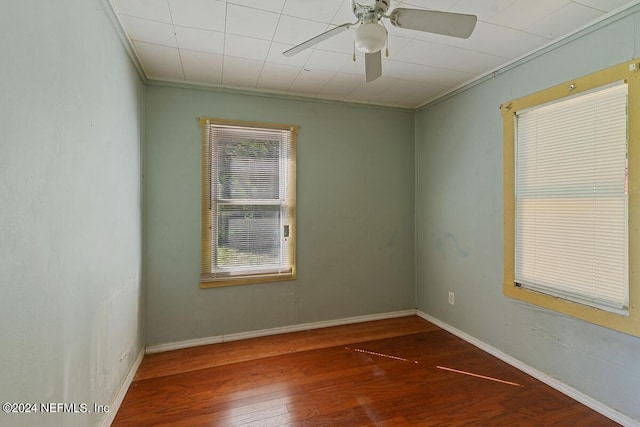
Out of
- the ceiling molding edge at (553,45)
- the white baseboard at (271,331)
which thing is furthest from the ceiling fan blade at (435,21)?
the white baseboard at (271,331)

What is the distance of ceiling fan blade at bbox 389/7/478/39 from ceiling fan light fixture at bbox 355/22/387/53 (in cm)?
8

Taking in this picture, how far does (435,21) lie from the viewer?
138cm

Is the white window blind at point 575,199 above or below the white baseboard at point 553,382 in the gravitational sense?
above

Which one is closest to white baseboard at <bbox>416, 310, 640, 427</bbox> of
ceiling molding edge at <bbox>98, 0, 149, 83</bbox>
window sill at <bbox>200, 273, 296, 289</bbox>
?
window sill at <bbox>200, 273, 296, 289</bbox>

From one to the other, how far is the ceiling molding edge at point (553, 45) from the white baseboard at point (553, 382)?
2357 millimetres

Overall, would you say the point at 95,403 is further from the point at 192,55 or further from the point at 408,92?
the point at 408,92

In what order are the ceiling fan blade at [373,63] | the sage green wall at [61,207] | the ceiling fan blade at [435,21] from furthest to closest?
the ceiling fan blade at [373,63]
the ceiling fan blade at [435,21]
the sage green wall at [61,207]

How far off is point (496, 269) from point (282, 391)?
202 centimetres

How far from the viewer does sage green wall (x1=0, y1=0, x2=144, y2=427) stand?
0.92m

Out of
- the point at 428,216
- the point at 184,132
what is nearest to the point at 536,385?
the point at 428,216

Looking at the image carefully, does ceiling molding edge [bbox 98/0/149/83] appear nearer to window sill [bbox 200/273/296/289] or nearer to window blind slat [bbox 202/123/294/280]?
window blind slat [bbox 202/123/294/280]

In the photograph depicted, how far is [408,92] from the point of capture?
3037 millimetres

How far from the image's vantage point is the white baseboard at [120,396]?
67.8 inches

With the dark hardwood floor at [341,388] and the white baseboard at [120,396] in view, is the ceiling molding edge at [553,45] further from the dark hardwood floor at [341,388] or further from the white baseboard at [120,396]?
the white baseboard at [120,396]
